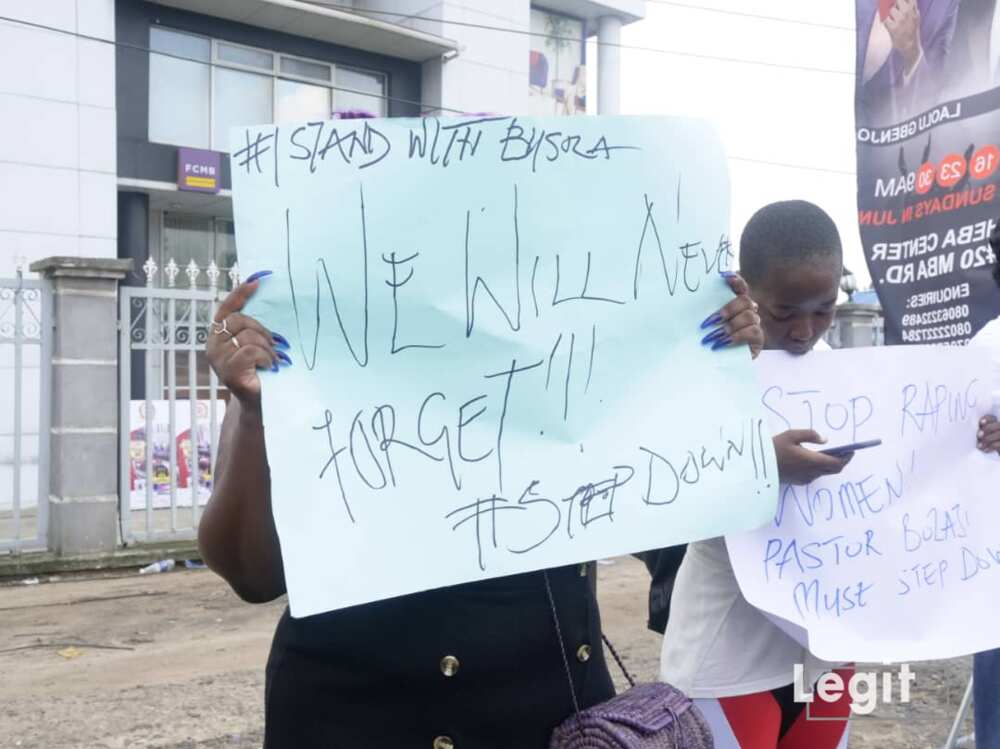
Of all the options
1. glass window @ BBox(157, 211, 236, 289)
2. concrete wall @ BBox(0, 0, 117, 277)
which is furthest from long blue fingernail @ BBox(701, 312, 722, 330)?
glass window @ BBox(157, 211, 236, 289)

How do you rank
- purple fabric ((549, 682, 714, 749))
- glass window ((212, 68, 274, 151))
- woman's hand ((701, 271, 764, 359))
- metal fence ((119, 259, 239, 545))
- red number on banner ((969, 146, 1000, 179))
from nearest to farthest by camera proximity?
purple fabric ((549, 682, 714, 749))
woman's hand ((701, 271, 764, 359))
red number on banner ((969, 146, 1000, 179))
metal fence ((119, 259, 239, 545))
glass window ((212, 68, 274, 151))

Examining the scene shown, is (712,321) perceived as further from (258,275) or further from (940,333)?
(940,333)

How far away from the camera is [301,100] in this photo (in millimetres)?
15500

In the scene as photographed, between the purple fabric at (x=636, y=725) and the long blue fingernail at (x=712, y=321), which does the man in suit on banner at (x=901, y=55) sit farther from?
the purple fabric at (x=636, y=725)

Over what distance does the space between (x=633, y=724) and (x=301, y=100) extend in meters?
15.4

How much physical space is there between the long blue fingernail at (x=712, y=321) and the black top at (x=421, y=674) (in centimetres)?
50

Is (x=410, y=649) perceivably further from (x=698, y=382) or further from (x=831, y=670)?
(x=831, y=670)

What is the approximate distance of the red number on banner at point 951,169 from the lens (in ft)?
12.0

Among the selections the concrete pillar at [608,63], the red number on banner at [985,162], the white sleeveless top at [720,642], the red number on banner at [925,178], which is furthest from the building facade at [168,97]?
the white sleeveless top at [720,642]

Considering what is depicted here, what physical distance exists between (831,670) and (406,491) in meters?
1.05

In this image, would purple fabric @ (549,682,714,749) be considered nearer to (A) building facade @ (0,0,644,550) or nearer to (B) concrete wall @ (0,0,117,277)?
(A) building facade @ (0,0,644,550)

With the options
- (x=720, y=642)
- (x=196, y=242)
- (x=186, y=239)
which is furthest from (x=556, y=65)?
(x=720, y=642)

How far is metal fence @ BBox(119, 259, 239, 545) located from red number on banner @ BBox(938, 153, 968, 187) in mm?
5424

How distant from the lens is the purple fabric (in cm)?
135
